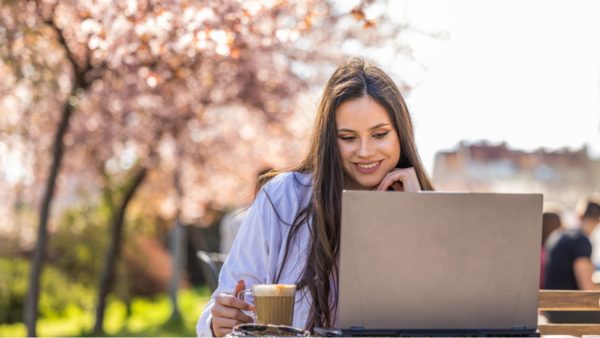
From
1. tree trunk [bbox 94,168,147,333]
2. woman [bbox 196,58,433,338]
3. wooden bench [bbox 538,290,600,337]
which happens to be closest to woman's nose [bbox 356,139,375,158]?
woman [bbox 196,58,433,338]

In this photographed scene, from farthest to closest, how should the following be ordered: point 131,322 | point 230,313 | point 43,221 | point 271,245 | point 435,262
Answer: point 131,322
point 43,221
point 271,245
point 230,313
point 435,262

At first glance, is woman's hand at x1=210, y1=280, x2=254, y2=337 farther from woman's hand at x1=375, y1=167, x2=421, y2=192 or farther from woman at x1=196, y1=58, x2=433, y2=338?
woman's hand at x1=375, y1=167, x2=421, y2=192

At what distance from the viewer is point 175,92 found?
7.93m

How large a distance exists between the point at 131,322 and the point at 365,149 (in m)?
9.89

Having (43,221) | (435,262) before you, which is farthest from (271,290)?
(43,221)

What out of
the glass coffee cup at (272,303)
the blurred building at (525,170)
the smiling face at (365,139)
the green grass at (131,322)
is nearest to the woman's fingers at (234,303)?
the glass coffee cup at (272,303)

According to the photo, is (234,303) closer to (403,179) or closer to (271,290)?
(271,290)

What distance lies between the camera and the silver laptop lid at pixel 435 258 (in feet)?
4.92

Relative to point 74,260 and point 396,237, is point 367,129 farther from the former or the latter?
point 74,260

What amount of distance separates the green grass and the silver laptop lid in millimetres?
7717

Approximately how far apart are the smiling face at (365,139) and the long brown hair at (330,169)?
22mm

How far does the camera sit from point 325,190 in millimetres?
2256

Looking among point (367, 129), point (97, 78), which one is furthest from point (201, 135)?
point (367, 129)

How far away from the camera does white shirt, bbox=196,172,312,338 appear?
7.04 feet
